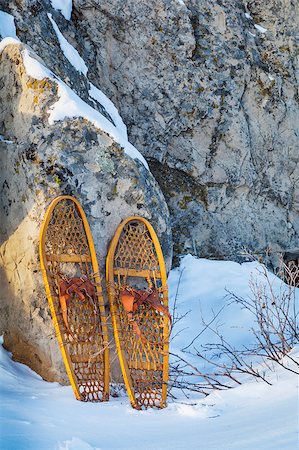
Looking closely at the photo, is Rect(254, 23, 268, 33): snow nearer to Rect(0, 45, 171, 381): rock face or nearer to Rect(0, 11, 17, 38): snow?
Rect(0, 11, 17, 38): snow

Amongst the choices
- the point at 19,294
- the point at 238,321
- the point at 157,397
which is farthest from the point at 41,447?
the point at 238,321

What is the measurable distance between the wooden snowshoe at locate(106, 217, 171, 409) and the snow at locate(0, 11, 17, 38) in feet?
6.60

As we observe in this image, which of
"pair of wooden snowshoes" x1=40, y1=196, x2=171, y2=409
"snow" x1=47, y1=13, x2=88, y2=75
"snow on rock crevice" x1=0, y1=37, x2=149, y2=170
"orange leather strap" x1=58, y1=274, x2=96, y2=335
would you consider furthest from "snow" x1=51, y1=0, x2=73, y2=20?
"orange leather strap" x1=58, y1=274, x2=96, y2=335

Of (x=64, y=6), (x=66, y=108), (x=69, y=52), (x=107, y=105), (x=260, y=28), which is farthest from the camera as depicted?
(x=260, y=28)

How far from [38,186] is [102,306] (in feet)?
3.24

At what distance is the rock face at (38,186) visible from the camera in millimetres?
4020

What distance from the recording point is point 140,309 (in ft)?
13.3

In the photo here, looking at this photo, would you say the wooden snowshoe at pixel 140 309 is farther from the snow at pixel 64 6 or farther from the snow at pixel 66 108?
the snow at pixel 64 6

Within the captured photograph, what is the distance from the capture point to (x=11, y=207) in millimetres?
4219

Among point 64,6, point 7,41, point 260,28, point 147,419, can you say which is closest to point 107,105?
point 64,6

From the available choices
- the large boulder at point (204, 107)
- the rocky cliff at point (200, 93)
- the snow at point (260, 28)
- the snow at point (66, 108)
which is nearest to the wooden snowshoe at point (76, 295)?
the snow at point (66, 108)

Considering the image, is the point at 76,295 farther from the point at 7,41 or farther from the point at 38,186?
the point at 7,41

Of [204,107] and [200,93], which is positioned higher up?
[200,93]

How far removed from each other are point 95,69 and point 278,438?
15.8 ft
